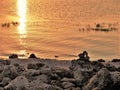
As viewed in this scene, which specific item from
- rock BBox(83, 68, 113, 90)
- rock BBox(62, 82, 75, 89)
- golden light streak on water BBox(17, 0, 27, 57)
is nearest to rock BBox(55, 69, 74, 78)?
rock BBox(62, 82, 75, 89)

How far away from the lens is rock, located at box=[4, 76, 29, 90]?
44.7ft

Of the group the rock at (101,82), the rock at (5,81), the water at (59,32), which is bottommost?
the water at (59,32)

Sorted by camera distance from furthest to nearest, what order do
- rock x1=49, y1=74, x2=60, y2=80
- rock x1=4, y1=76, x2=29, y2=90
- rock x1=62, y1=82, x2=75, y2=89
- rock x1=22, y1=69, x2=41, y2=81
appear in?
rock x1=49, y1=74, x2=60, y2=80
rock x1=22, y1=69, x2=41, y2=81
rock x1=62, y1=82, x2=75, y2=89
rock x1=4, y1=76, x2=29, y2=90

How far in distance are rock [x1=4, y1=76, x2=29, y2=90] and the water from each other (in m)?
12.7

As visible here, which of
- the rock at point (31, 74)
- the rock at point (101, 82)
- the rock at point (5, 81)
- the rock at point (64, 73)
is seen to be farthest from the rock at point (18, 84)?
the rock at point (64, 73)

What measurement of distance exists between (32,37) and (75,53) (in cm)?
731

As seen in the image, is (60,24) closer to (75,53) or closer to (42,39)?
(42,39)

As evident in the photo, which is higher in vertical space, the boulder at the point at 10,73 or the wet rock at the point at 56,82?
the boulder at the point at 10,73

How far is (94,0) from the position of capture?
7319 centimetres

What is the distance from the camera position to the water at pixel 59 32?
29266mm

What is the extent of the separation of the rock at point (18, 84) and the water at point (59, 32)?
12.7 m

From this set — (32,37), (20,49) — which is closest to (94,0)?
(32,37)

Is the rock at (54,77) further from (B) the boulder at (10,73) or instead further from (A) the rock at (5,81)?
(A) the rock at (5,81)

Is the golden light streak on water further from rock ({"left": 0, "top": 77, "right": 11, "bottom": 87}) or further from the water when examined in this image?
rock ({"left": 0, "top": 77, "right": 11, "bottom": 87})
